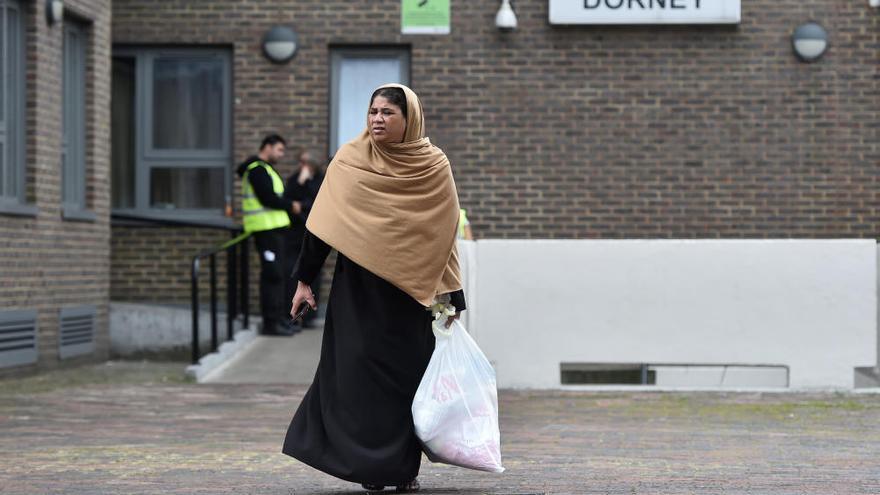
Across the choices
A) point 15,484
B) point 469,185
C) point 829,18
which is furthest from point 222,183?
point 15,484

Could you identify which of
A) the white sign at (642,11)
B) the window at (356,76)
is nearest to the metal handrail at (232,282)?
the window at (356,76)

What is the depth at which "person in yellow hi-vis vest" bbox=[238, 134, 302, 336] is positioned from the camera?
48.9 ft

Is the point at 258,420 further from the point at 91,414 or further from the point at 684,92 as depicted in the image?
the point at 684,92

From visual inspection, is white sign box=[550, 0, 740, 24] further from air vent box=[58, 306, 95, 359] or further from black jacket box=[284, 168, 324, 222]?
air vent box=[58, 306, 95, 359]

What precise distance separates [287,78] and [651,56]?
3.68 m

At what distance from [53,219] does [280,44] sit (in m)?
3.37

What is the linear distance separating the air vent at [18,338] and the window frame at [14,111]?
2.87 ft

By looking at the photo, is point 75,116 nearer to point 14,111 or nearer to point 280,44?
point 14,111

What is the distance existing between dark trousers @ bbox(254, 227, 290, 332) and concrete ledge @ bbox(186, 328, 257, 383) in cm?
25

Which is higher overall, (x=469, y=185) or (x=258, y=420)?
(x=469, y=185)

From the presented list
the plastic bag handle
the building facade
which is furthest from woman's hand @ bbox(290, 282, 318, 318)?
the building facade

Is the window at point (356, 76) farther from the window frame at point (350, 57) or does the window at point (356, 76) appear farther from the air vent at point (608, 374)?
the air vent at point (608, 374)

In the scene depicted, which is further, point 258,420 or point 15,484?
point 258,420

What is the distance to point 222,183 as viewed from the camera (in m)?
17.2
